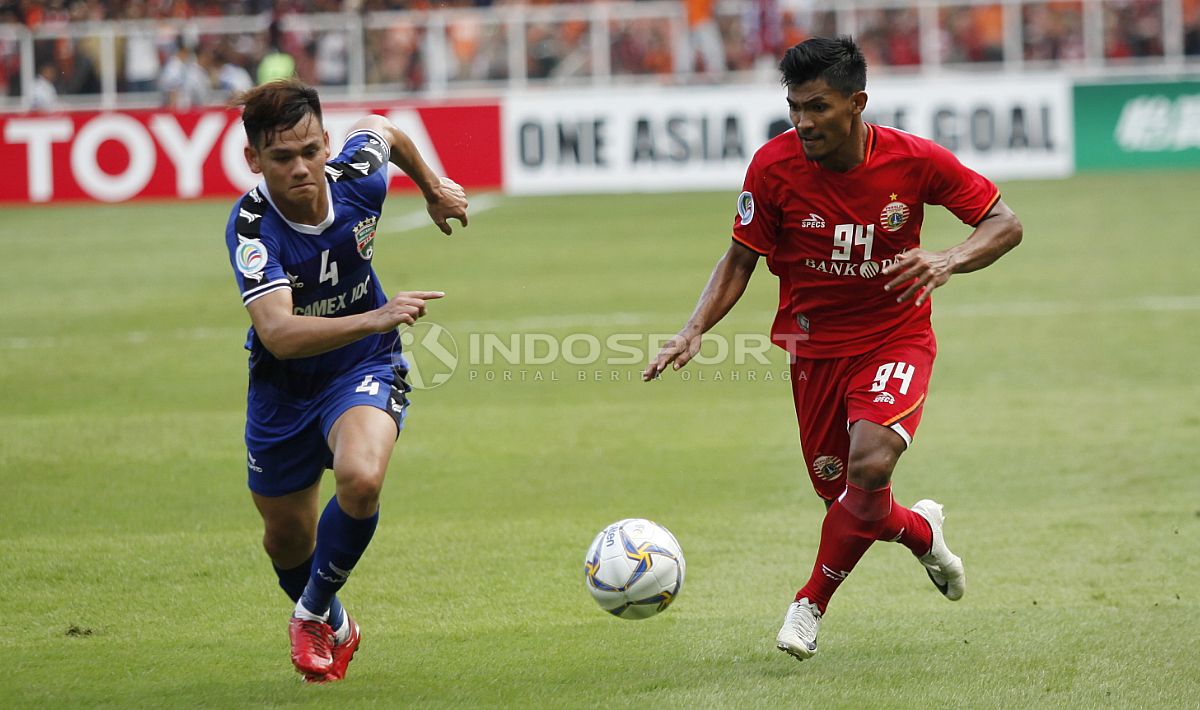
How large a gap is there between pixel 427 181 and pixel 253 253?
1056mm

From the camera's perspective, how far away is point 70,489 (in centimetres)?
824

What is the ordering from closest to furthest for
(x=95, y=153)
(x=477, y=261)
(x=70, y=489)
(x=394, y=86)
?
(x=70, y=489) → (x=477, y=261) → (x=95, y=153) → (x=394, y=86)

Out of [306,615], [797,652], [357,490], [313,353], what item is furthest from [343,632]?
[797,652]

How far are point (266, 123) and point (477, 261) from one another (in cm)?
1171

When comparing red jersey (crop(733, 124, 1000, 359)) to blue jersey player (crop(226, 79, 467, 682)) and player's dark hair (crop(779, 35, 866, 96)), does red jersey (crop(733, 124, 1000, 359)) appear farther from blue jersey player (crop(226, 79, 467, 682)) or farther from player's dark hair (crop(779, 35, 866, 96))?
blue jersey player (crop(226, 79, 467, 682))

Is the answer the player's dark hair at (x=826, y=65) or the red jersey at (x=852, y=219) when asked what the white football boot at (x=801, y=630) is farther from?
the player's dark hair at (x=826, y=65)

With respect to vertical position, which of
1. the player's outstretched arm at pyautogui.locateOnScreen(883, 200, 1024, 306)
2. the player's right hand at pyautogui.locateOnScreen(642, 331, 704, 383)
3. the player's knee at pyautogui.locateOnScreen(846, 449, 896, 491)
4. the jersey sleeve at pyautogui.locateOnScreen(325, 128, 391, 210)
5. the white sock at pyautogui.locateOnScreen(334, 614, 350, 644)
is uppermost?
the jersey sleeve at pyautogui.locateOnScreen(325, 128, 391, 210)

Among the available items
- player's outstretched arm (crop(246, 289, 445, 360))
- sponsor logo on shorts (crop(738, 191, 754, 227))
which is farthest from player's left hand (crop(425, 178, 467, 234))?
sponsor logo on shorts (crop(738, 191, 754, 227))

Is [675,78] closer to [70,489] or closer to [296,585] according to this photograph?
[70,489]

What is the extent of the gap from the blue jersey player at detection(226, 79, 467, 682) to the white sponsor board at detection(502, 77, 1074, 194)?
17.8m

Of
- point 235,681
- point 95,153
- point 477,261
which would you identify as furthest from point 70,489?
point 95,153

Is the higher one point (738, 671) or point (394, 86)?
point (394, 86)

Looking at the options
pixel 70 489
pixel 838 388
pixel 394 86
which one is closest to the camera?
pixel 838 388

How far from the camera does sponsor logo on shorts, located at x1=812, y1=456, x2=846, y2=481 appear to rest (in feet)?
18.9
